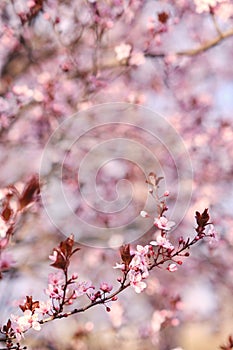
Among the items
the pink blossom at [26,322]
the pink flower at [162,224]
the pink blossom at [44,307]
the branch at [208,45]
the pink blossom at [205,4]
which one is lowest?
the pink blossom at [26,322]

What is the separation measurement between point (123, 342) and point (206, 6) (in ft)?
12.7

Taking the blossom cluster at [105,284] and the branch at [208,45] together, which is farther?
the branch at [208,45]

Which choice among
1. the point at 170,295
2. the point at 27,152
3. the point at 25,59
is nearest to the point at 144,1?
the point at 25,59

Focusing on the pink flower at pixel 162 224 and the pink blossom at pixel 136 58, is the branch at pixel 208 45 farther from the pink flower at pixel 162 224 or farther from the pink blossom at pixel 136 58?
the pink flower at pixel 162 224

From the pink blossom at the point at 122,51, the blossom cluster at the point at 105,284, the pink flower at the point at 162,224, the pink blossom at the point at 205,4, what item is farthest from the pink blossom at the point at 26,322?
the pink blossom at the point at 205,4

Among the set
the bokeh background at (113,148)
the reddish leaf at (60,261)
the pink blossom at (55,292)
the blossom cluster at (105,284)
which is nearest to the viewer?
the reddish leaf at (60,261)

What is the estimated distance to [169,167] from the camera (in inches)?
258

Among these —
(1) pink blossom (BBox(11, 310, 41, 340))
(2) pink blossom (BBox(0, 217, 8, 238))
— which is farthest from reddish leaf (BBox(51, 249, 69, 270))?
(1) pink blossom (BBox(11, 310, 41, 340))

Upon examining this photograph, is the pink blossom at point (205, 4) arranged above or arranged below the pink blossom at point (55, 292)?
above

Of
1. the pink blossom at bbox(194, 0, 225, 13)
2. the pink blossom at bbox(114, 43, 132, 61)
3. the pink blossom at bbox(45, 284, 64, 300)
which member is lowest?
the pink blossom at bbox(45, 284, 64, 300)

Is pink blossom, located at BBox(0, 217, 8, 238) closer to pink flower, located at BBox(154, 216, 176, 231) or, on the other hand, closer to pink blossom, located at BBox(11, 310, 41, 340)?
pink blossom, located at BBox(11, 310, 41, 340)

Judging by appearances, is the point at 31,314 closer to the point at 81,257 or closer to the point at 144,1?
the point at 81,257

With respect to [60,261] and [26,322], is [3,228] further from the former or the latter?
[26,322]

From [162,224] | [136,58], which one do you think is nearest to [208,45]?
[136,58]
